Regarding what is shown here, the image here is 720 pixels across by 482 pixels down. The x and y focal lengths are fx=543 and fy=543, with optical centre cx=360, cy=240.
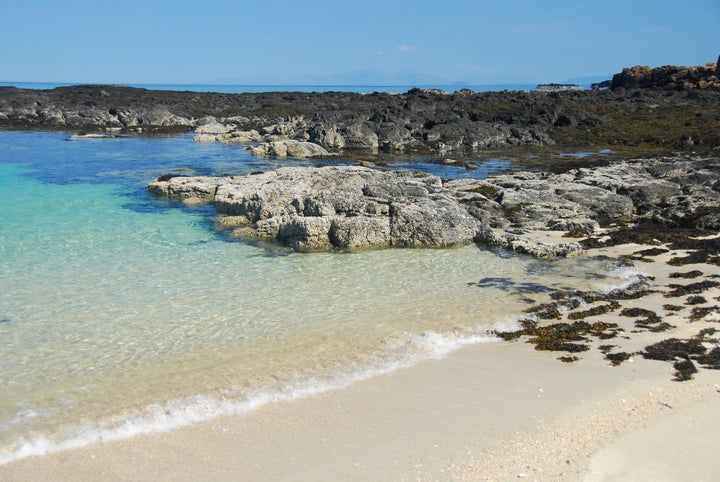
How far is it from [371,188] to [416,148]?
20.2 metres

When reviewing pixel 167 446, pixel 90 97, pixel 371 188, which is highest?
pixel 90 97

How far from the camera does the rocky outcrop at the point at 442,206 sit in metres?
13.5

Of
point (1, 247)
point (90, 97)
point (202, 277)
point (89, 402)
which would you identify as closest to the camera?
point (89, 402)

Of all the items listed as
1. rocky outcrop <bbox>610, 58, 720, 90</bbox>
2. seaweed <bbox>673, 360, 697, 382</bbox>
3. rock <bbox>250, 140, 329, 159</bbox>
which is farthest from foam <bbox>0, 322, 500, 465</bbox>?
rocky outcrop <bbox>610, 58, 720, 90</bbox>

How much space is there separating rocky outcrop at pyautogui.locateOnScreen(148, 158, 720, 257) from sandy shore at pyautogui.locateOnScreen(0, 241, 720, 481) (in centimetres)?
606

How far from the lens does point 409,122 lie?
132ft

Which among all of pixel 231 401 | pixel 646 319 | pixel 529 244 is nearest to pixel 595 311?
pixel 646 319

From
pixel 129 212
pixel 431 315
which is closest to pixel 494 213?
pixel 431 315

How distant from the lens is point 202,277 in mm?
11227

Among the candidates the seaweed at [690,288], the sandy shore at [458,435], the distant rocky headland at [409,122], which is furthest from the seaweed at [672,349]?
the distant rocky headland at [409,122]

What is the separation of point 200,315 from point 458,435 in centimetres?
524

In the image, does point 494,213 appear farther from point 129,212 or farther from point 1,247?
point 1,247

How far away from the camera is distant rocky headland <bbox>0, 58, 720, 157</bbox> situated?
35.4 meters

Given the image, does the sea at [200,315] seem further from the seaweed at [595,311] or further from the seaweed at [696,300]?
the seaweed at [696,300]
